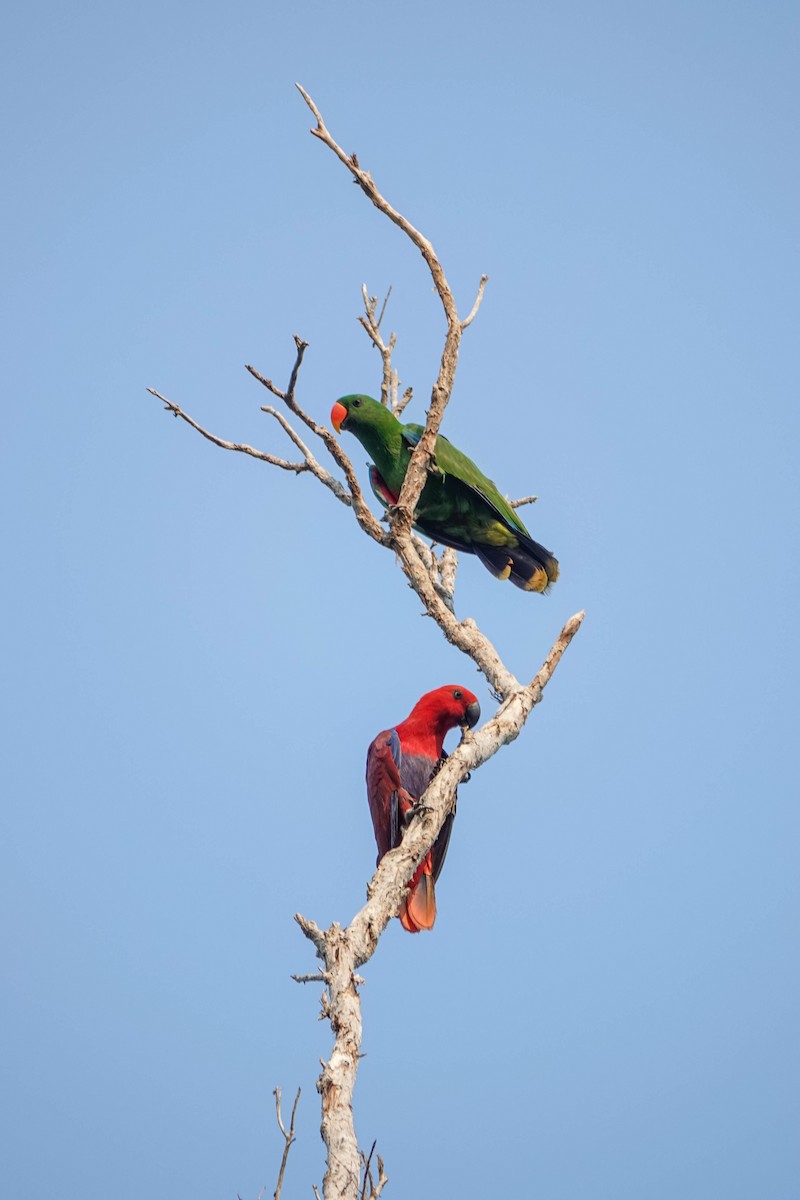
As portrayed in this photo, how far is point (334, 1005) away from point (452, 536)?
167 inches

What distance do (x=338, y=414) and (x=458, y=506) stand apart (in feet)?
3.55

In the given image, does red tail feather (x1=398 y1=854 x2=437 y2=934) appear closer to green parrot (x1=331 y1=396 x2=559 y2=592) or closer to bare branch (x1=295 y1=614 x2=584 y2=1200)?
bare branch (x1=295 y1=614 x2=584 y2=1200)

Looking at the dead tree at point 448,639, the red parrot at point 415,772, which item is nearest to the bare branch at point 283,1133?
the dead tree at point 448,639

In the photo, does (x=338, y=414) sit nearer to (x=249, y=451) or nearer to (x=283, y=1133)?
(x=249, y=451)

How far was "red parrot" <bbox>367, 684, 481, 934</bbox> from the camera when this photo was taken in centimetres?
595

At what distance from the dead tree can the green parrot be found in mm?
333

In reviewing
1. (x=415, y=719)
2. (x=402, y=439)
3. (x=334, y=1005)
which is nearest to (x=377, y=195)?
(x=402, y=439)

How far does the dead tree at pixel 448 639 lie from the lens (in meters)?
3.52

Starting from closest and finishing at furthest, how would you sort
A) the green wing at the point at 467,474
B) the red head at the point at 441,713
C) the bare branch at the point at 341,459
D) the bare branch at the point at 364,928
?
the bare branch at the point at 364,928 < the bare branch at the point at 341,459 < the red head at the point at 441,713 < the green wing at the point at 467,474

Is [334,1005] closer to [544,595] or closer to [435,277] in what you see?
[435,277]

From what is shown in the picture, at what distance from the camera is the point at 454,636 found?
5824mm

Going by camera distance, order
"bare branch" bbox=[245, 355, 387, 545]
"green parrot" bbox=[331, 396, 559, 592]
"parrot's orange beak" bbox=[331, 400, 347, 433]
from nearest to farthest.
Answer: "bare branch" bbox=[245, 355, 387, 545]
"green parrot" bbox=[331, 396, 559, 592]
"parrot's orange beak" bbox=[331, 400, 347, 433]

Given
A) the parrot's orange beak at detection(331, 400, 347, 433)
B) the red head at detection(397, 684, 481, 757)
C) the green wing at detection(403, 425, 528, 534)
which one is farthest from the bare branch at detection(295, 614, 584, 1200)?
the parrot's orange beak at detection(331, 400, 347, 433)

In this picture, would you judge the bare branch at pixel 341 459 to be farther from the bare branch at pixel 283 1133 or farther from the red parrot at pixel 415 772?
the bare branch at pixel 283 1133
